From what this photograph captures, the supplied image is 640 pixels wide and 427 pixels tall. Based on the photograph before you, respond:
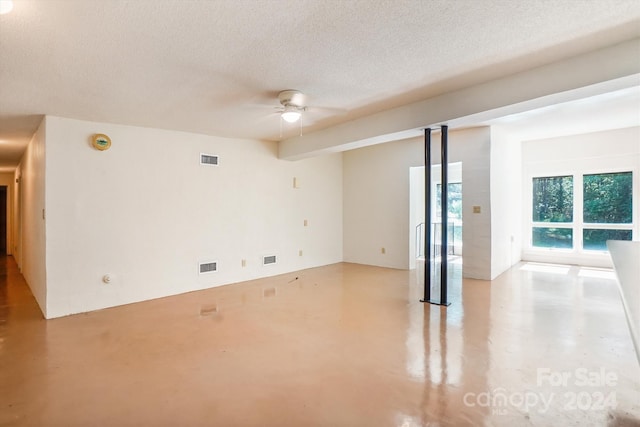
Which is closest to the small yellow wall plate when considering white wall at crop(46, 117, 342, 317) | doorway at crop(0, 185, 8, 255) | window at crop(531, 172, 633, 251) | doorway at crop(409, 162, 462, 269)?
white wall at crop(46, 117, 342, 317)

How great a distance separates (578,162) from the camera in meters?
6.34

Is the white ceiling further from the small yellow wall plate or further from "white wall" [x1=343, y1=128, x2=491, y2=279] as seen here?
"white wall" [x1=343, y1=128, x2=491, y2=279]

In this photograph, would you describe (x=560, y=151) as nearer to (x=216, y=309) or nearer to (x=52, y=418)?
(x=216, y=309)

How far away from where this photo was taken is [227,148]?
519cm

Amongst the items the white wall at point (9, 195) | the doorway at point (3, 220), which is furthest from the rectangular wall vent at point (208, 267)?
the doorway at point (3, 220)

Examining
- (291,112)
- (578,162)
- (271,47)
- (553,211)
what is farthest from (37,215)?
(578,162)

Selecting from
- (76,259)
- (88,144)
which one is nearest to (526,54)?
A: (88,144)

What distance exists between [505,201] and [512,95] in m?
3.71

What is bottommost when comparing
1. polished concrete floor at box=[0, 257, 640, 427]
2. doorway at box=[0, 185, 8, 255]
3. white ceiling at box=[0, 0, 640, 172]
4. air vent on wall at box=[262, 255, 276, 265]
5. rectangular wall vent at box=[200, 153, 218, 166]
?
polished concrete floor at box=[0, 257, 640, 427]

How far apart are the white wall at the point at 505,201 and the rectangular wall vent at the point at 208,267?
4.57 meters

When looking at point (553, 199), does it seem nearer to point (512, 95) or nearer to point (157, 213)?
point (512, 95)

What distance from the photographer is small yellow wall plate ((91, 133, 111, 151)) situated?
3.96 m

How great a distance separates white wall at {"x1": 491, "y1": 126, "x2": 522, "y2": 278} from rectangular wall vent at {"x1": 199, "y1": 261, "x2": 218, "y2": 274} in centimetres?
457

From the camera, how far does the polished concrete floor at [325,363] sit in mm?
1950
